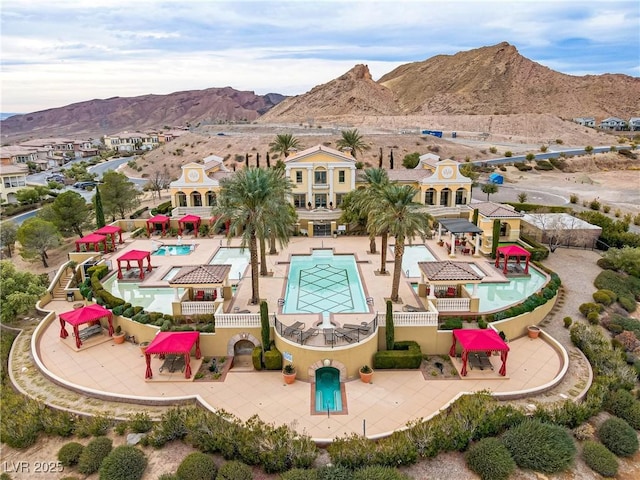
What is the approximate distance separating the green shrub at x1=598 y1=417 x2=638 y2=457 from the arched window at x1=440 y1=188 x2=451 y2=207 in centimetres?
3008

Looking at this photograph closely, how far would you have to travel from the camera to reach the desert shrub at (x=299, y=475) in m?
15.5

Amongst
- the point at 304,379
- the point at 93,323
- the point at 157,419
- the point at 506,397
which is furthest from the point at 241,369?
the point at 506,397

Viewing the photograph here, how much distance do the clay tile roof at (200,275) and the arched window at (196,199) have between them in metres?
22.4

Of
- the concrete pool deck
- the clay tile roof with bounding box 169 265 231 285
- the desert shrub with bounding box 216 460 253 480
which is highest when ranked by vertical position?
the clay tile roof with bounding box 169 265 231 285

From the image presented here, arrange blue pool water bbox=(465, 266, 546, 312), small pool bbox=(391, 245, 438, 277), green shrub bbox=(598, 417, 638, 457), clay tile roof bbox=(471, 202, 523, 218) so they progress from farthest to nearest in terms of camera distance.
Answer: clay tile roof bbox=(471, 202, 523, 218) → small pool bbox=(391, 245, 438, 277) → blue pool water bbox=(465, 266, 546, 312) → green shrub bbox=(598, 417, 638, 457)

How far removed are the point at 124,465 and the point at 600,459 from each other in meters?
18.5

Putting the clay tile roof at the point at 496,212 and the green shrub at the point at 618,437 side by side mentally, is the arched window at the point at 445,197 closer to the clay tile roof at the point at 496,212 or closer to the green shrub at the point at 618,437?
the clay tile roof at the point at 496,212

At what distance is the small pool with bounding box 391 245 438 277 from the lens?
3278 cm

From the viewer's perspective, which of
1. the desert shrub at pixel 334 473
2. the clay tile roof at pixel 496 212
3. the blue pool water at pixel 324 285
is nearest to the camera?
the desert shrub at pixel 334 473

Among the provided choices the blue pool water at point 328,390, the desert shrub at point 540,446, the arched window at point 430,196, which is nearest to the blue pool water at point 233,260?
the blue pool water at point 328,390

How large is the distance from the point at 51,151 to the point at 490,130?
13115 centimetres

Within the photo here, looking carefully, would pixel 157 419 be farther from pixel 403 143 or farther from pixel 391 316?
pixel 403 143

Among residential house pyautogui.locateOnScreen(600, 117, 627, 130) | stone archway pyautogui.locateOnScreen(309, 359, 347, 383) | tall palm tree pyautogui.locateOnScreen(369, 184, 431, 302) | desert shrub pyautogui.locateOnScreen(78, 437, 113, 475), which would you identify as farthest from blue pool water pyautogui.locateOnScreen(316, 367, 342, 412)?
residential house pyautogui.locateOnScreen(600, 117, 627, 130)

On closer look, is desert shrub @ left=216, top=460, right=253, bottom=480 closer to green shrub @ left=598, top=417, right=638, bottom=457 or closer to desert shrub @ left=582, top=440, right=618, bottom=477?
desert shrub @ left=582, top=440, right=618, bottom=477
